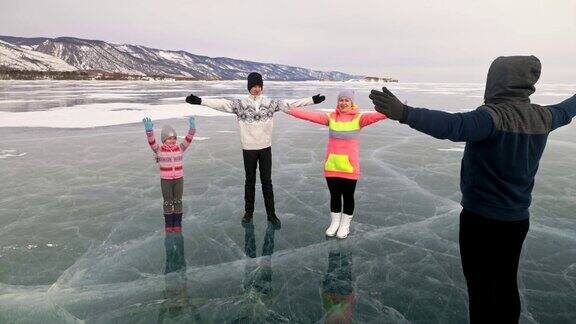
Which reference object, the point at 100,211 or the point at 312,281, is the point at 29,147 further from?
the point at 312,281

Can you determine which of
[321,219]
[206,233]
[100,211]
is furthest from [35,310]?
[321,219]

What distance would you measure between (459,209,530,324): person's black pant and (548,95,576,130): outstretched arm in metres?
0.60

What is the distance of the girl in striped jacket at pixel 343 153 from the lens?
4.36m

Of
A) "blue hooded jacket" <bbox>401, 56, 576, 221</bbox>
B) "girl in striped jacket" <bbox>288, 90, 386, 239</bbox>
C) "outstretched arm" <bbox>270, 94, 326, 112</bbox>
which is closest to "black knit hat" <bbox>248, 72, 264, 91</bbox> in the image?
"outstretched arm" <bbox>270, 94, 326, 112</bbox>

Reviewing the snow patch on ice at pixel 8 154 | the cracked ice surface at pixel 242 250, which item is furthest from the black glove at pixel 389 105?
the snow patch on ice at pixel 8 154

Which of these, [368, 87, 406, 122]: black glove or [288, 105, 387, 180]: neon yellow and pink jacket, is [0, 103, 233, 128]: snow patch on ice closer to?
[288, 105, 387, 180]: neon yellow and pink jacket

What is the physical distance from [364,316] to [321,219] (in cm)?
209

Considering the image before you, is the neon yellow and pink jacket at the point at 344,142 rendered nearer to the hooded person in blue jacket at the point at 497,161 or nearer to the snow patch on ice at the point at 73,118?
the hooded person in blue jacket at the point at 497,161

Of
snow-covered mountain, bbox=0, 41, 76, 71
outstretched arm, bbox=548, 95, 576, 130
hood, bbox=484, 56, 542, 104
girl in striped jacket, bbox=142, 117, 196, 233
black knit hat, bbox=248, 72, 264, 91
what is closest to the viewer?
hood, bbox=484, 56, 542, 104

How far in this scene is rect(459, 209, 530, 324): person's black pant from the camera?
2201mm

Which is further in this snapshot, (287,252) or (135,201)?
(135,201)

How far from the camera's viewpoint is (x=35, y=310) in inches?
122

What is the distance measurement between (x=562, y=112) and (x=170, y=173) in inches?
150

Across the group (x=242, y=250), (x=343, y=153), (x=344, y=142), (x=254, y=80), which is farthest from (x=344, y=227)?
(x=254, y=80)
